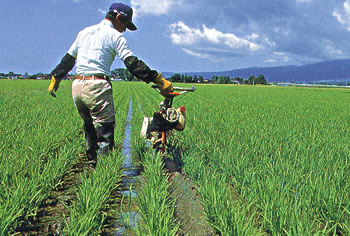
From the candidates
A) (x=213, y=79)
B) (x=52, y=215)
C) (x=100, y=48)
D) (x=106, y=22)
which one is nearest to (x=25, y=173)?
(x=52, y=215)

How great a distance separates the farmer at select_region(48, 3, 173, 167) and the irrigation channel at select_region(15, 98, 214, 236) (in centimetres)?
59

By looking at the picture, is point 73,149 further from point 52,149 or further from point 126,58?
point 126,58

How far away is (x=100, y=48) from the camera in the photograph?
2.67m

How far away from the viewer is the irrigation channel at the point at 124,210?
1.91 metres

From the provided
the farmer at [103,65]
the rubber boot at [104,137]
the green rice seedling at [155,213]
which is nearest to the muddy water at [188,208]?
the green rice seedling at [155,213]

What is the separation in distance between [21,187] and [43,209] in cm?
31

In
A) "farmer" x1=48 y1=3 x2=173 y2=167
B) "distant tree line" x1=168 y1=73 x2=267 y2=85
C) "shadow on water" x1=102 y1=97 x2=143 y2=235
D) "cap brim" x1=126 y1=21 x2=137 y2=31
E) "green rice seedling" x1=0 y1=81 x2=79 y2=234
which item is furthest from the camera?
"distant tree line" x1=168 y1=73 x2=267 y2=85

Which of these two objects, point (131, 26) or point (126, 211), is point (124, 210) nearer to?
point (126, 211)

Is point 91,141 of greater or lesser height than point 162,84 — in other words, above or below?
below

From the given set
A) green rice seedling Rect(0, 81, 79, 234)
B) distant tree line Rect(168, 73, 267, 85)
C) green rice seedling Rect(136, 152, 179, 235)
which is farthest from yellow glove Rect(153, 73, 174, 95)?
distant tree line Rect(168, 73, 267, 85)

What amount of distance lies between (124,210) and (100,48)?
152 centimetres

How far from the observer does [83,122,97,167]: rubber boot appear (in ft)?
10.1

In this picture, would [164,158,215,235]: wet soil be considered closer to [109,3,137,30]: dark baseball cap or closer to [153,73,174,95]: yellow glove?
[153,73,174,95]: yellow glove

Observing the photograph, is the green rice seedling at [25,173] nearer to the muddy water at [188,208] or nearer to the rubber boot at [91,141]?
the rubber boot at [91,141]
